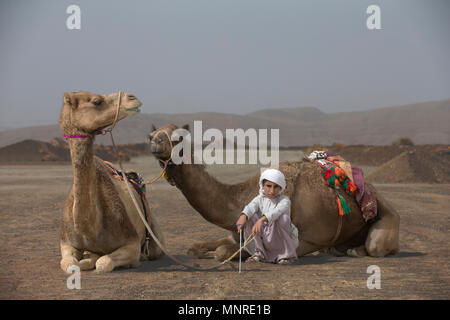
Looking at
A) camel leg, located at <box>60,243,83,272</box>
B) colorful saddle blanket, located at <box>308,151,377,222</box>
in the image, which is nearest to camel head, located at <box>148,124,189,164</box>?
camel leg, located at <box>60,243,83,272</box>

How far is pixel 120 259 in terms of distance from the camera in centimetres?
601

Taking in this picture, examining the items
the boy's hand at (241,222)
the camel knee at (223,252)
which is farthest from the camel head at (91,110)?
the camel knee at (223,252)

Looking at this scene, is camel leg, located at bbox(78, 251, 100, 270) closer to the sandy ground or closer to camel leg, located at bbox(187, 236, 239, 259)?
the sandy ground

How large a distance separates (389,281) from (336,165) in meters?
2.20

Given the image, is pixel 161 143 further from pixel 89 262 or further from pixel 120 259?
pixel 89 262

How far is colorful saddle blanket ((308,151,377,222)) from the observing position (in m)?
7.25

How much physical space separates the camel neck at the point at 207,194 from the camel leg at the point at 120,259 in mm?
972

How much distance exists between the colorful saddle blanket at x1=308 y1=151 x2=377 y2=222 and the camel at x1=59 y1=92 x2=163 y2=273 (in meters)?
2.74

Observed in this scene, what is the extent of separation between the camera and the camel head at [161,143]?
6148mm

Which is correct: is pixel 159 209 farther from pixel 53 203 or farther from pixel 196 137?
pixel 196 137

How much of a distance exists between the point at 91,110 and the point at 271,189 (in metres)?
2.34

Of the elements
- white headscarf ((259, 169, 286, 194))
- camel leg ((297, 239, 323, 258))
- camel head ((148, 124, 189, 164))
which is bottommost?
camel leg ((297, 239, 323, 258))

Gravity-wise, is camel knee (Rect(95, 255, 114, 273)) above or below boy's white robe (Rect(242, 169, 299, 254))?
below

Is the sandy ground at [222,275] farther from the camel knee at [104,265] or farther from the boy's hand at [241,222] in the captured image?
the boy's hand at [241,222]
